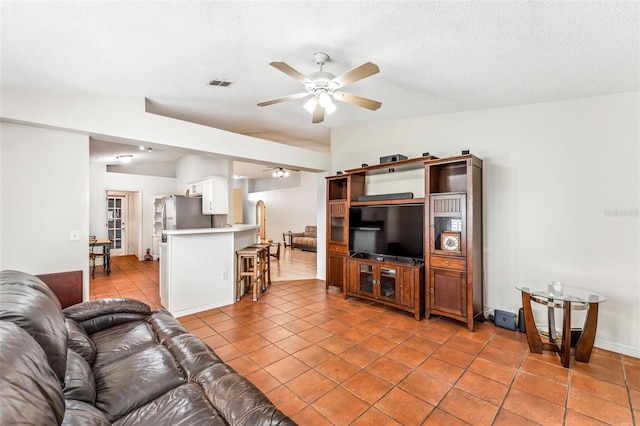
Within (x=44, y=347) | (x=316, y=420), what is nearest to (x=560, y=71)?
(x=316, y=420)

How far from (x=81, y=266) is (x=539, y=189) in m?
5.21

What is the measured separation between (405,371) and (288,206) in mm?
9363

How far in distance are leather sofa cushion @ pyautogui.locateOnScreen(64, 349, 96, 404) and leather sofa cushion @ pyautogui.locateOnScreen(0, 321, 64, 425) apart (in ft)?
1.37

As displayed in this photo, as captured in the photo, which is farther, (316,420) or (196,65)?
(196,65)

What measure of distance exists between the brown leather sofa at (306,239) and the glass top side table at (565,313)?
700 cm

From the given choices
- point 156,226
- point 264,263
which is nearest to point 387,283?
point 264,263

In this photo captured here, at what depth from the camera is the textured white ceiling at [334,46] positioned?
184cm

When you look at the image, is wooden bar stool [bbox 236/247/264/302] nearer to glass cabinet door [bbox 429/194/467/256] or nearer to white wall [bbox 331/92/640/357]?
glass cabinet door [bbox 429/194/467/256]

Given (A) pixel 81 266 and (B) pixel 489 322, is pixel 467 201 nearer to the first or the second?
(B) pixel 489 322

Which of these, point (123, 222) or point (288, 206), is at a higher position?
point (288, 206)

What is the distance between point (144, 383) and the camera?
4.97 ft

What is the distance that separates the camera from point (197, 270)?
3.91 m

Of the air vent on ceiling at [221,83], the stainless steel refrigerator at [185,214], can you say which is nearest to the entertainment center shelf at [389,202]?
the air vent on ceiling at [221,83]

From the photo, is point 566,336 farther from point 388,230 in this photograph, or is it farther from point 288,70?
point 288,70
